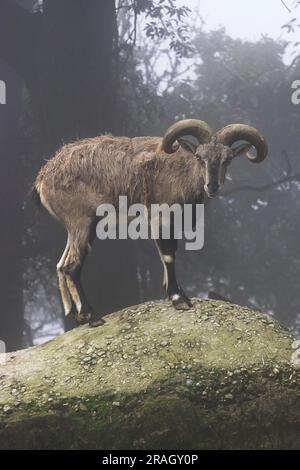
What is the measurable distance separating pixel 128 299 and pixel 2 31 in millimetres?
6571

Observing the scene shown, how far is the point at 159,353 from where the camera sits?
6.93m

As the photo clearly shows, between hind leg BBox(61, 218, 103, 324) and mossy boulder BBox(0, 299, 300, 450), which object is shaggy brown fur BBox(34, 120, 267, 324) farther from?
mossy boulder BBox(0, 299, 300, 450)

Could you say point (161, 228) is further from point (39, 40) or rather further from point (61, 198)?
point (39, 40)

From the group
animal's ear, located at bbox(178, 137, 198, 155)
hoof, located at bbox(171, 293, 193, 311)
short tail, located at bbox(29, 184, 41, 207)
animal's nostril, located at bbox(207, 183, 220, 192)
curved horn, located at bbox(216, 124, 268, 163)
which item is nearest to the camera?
animal's nostril, located at bbox(207, 183, 220, 192)

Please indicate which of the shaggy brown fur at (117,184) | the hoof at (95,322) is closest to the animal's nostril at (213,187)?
the shaggy brown fur at (117,184)

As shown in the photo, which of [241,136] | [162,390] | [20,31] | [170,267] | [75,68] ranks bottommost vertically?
[162,390]

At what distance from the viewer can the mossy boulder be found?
621 centimetres

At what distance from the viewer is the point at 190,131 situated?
7457 millimetres

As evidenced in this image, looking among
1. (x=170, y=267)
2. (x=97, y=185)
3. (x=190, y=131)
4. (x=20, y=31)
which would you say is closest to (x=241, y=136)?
(x=190, y=131)

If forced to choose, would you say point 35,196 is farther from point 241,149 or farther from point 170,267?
point 241,149

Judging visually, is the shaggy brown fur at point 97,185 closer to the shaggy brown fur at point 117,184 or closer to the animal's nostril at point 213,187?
the shaggy brown fur at point 117,184

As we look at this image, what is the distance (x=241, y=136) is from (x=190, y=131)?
0.61 m

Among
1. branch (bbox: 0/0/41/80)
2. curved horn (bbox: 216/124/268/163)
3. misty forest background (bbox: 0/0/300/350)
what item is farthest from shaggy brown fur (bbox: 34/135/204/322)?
branch (bbox: 0/0/41/80)
